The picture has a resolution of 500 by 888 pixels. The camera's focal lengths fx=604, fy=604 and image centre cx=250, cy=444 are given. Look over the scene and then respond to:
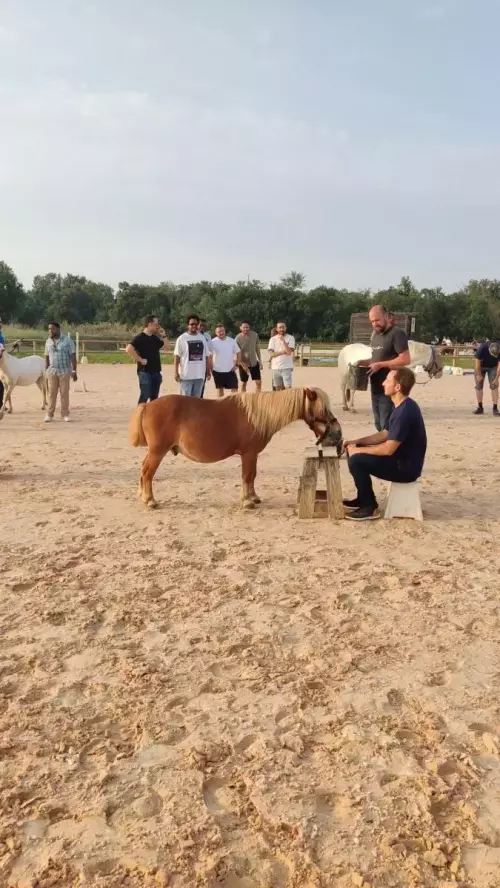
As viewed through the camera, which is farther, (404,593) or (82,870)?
(404,593)

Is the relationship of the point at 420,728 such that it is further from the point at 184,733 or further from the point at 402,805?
the point at 184,733

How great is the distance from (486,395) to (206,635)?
44.9 feet

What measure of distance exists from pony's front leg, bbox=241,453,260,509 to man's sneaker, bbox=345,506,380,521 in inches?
36.6

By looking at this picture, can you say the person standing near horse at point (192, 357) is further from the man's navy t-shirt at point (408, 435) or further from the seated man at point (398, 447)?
the man's navy t-shirt at point (408, 435)

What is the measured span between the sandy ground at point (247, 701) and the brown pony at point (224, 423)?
640 mm

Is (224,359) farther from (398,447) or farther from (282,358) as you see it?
(398,447)

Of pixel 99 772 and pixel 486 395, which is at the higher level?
pixel 486 395

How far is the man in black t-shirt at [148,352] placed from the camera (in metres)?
8.16

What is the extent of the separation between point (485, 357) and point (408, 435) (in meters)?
7.72

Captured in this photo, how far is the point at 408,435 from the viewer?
5195mm

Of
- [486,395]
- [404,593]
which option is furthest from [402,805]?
[486,395]

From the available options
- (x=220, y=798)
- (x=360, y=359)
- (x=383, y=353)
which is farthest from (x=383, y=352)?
(x=360, y=359)

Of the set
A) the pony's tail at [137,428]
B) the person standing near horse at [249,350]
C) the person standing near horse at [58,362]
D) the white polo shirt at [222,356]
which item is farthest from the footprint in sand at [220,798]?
the person standing near horse at [249,350]

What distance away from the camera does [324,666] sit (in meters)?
2.96
